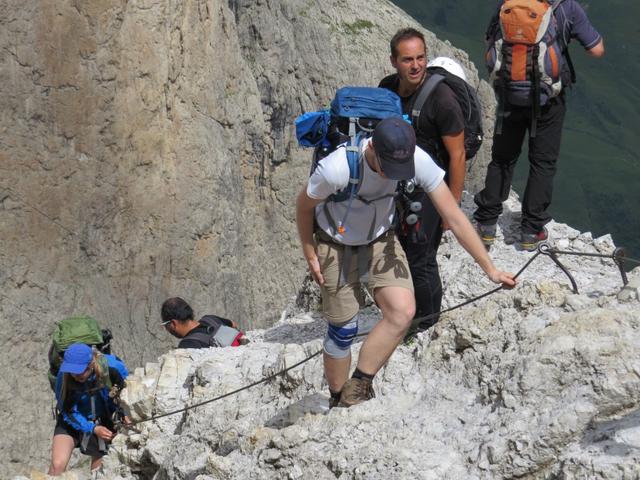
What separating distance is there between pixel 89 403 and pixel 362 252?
3630mm

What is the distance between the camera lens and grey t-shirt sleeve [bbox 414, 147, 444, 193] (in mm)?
5176

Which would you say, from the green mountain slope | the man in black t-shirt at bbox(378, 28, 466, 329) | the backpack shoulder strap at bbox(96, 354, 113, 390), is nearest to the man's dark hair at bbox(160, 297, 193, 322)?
the backpack shoulder strap at bbox(96, 354, 113, 390)

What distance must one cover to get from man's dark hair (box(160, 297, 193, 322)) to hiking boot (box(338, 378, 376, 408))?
3022 mm

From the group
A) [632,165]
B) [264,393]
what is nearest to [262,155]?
[264,393]

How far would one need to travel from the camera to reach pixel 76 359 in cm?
757

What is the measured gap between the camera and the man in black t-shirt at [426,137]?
6.46 metres

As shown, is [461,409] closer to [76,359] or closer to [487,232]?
[487,232]

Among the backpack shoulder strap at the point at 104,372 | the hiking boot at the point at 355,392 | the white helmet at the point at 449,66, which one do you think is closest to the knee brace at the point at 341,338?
→ the hiking boot at the point at 355,392

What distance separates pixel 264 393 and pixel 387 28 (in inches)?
789

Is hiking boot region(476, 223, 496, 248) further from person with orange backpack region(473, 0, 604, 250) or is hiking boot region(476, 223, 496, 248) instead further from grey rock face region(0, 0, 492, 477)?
grey rock face region(0, 0, 492, 477)

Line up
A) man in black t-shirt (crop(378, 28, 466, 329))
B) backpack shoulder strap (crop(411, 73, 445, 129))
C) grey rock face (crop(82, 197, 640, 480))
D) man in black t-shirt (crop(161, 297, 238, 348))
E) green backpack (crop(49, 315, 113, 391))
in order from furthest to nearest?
1. man in black t-shirt (crop(161, 297, 238, 348))
2. green backpack (crop(49, 315, 113, 391))
3. backpack shoulder strap (crop(411, 73, 445, 129))
4. man in black t-shirt (crop(378, 28, 466, 329))
5. grey rock face (crop(82, 197, 640, 480))

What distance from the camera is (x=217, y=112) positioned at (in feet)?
63.2

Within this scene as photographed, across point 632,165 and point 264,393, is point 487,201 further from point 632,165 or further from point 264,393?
point 632,165

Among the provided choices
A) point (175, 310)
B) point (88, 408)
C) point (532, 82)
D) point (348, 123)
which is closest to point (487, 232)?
point (532, 82)
